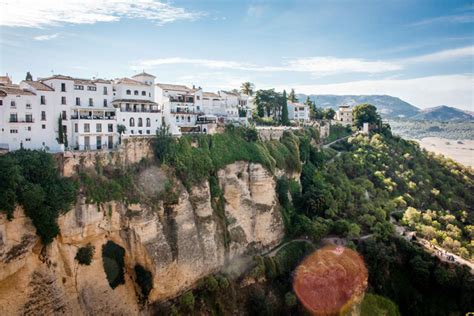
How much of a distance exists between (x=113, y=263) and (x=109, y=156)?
9.15 metres

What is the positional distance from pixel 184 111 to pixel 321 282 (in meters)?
26.6

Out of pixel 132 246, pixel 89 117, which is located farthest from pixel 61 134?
pixel 132 246

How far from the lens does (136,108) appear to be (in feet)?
137

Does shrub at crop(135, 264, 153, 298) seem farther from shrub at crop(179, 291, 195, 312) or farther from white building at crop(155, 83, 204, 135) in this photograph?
white building at crop(155, 83, 204, 135)

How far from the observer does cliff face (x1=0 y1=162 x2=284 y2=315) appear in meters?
26.4

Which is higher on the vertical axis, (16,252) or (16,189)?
(16,189)

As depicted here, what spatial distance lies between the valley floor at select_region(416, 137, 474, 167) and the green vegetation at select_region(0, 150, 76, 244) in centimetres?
11818

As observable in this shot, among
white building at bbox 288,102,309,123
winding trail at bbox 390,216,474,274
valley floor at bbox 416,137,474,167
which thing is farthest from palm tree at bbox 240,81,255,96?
valley floor at bbox 416,137,474,167

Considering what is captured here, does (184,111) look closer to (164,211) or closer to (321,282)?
(164,211)

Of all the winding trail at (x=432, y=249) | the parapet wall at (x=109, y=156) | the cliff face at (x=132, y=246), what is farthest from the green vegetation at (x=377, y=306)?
the parapet wall at (x=109, y=156)

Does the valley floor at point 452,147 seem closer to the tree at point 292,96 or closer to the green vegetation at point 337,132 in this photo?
the green vegetation at point 337,132

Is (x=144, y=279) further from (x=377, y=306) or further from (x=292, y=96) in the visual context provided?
(x=292, y=96)

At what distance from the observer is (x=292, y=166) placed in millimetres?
51531

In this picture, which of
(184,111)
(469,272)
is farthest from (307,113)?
(469,272)
